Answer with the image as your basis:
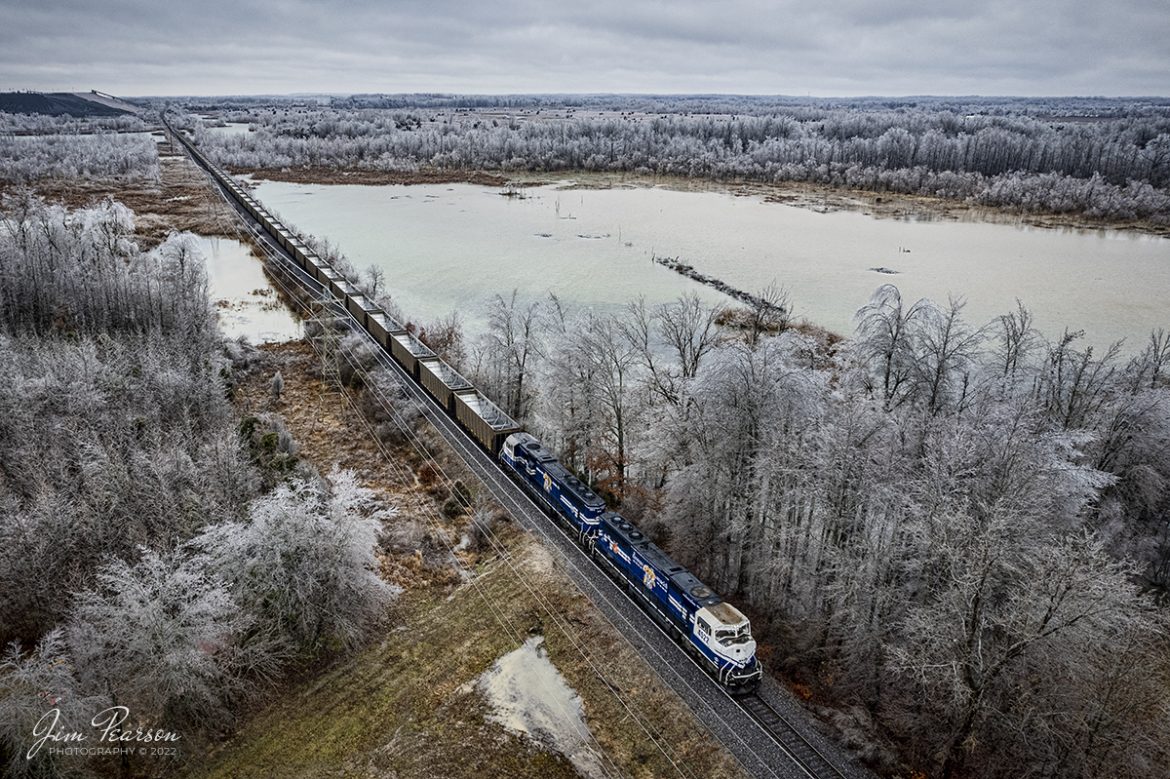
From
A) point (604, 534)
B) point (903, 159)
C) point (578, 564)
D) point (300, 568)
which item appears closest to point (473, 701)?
point (300, 568)

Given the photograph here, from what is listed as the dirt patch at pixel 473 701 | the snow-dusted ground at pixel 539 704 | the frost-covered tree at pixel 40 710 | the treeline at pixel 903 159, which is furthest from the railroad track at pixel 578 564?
the treeline at pixel 903 159

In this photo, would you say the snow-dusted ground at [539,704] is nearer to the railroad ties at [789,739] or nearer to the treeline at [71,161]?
the railroad ties at [789,739]

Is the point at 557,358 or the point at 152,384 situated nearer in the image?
the point at 152,384

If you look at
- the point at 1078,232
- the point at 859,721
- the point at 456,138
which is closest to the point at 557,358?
the point at 859,721

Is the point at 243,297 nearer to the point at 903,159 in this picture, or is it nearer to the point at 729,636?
the point at 729,636

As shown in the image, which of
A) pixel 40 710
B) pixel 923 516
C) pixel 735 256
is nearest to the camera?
pixel 40 710

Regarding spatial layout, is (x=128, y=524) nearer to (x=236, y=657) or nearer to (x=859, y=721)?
(x=236, y=657)
